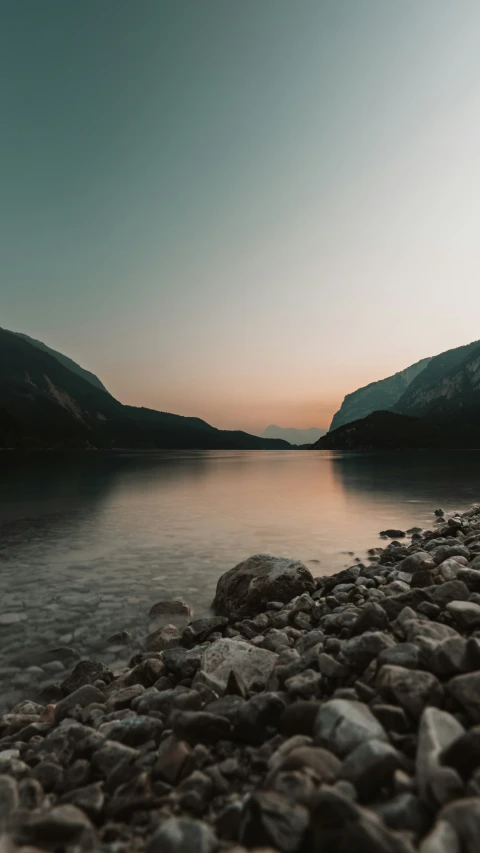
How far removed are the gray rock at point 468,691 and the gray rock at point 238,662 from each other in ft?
8.75

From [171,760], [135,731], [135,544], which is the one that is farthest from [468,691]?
[135,544]

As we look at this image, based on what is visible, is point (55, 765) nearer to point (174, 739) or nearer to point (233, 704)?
point (174, 739)

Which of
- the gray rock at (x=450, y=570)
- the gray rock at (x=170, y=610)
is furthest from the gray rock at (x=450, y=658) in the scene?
the gray rock at (x=170, y=610)

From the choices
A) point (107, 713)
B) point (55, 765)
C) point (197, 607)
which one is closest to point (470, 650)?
point (55, 765)

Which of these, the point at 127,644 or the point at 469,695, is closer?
the point at 469,695

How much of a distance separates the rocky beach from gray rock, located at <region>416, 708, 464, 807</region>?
0.4 inches

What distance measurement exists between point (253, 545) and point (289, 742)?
17.0m

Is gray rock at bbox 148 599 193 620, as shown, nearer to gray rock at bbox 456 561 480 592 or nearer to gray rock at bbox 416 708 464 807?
gray rock at bbox 456 561 480 592

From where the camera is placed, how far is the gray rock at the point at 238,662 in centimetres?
594

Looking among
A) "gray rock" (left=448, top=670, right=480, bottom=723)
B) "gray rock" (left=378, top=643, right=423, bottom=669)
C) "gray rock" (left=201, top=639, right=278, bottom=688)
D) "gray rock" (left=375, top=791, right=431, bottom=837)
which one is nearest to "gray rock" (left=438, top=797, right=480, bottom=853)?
"gray rock" (left=375, top=791, right=431, bottom=837)

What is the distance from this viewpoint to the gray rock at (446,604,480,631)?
17.4ft

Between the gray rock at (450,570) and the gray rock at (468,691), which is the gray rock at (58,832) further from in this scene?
the gray rock at (450,570)

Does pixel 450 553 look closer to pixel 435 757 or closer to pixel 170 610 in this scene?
pixel 170 610

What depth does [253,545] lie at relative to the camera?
20.5 m
